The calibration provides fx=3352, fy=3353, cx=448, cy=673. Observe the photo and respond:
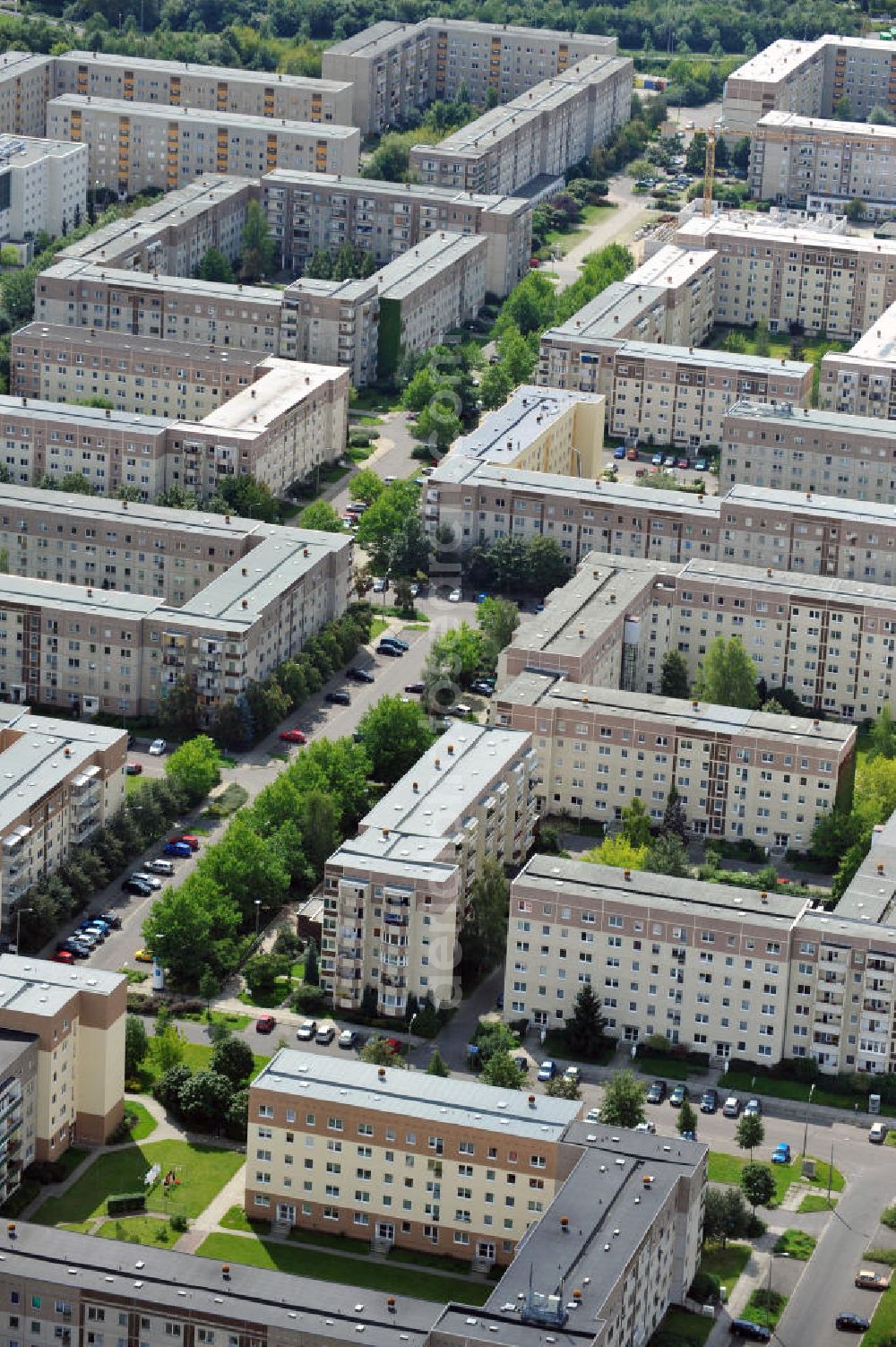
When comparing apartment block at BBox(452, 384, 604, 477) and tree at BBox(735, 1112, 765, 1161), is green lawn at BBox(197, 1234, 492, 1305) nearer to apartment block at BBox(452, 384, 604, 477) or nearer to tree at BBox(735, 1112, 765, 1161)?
tree at BBox(735, 1112, 765, 1161)

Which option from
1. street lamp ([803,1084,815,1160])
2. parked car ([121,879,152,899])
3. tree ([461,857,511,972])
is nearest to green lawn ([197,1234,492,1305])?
street lamp ([803,1084,815,1160])

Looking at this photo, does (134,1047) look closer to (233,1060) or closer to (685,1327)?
(233,1060)

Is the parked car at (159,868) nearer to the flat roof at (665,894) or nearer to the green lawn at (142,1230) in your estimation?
the flat roof at (665,894)

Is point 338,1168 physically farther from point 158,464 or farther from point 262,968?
point 158,464

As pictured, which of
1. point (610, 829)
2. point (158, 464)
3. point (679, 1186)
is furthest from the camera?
point (158, 464)

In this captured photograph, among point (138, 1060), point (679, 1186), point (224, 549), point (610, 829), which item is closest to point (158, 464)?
point (224, 549)

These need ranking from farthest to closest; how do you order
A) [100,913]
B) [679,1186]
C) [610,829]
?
[610,829] → [100,913] → [679,1186]
